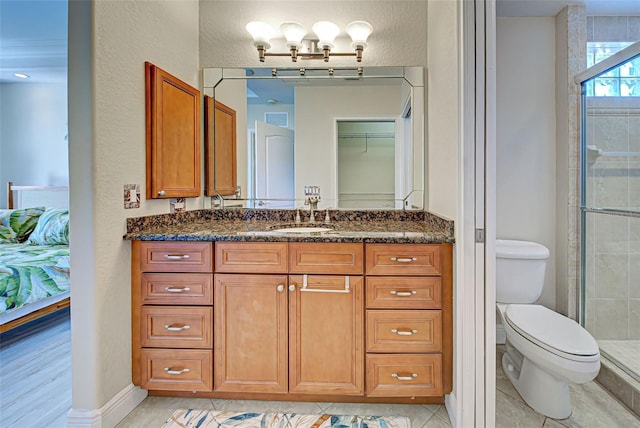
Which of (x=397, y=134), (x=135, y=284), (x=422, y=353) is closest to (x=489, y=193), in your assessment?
(x=422, y=353)

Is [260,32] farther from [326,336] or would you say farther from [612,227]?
[612,227]

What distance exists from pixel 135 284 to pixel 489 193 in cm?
172

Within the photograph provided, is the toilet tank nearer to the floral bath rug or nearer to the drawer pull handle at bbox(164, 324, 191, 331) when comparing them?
the floral bath rug

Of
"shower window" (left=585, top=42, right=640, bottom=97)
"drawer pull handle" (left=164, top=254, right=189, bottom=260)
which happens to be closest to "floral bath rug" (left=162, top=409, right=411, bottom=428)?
"drawer pull handle" (left=164, top=254, right=189, bottom=260)

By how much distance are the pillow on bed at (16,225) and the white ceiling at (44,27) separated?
164cm

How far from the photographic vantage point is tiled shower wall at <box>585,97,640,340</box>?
208 centimetres

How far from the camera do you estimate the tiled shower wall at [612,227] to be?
2.08m

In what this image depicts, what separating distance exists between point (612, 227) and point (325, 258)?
1931mm

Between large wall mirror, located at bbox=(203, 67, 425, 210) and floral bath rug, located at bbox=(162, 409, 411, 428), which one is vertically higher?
large wall mirror, located at bbox=(203, 67, 425, 210)

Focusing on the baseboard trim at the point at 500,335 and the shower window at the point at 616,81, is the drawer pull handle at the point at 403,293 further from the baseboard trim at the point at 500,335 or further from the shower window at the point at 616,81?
the shower window at the point at 616,81

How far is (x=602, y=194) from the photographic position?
2119 mm

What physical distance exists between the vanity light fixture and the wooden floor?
2319mm

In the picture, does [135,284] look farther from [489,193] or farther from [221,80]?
[489,193]

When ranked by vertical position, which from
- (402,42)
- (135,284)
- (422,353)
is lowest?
(422,353)
